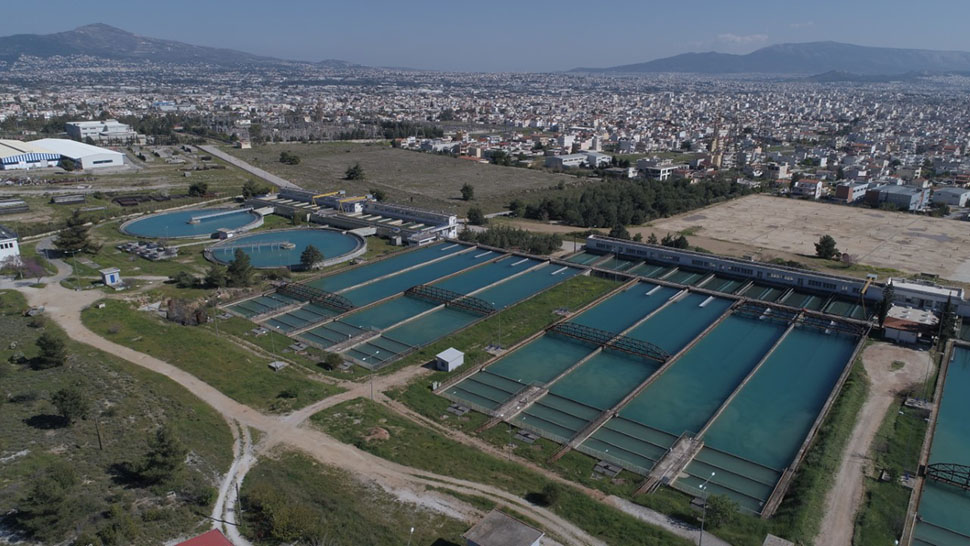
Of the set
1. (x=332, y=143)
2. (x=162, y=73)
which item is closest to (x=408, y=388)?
(x=332, y=143)

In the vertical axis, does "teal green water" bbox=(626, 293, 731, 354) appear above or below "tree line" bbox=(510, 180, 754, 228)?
below

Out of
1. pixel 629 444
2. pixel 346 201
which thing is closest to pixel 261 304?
pixel 346 201

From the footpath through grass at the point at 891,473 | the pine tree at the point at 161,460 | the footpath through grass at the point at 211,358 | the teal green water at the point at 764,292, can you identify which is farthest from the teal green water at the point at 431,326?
the footpath through grass at the point at 891,473

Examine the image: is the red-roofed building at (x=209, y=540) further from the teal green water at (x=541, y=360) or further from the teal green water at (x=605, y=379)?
the teal green water at (x=605, y=379)

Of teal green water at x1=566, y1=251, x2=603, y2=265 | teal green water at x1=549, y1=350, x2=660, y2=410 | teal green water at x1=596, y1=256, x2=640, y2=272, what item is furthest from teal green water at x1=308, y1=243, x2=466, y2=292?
teal green water at x1=549, y1=350, x2=660, y2=410

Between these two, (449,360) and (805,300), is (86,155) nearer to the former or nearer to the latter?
(449,360)

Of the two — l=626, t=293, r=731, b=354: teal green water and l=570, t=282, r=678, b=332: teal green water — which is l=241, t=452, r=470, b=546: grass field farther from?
l=570, t=282, r=678, b=332: teal green water
